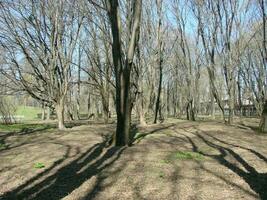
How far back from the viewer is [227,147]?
11758 millimetres

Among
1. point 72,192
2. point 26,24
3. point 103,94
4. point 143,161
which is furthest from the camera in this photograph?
point 103,94

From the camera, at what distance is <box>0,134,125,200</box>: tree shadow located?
277 inches

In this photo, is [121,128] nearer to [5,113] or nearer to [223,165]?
[223,165]

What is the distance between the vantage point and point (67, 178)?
8094 millimetres

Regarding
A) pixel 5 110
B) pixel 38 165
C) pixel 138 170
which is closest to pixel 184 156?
pixel 138 170

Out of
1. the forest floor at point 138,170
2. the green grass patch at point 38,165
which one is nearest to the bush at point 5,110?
the forest floor at point 138,170

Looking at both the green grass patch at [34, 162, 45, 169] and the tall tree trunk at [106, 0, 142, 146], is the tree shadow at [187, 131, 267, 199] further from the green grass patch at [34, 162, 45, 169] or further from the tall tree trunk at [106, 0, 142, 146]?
the green grass patch at [34, 162, 45, 169]

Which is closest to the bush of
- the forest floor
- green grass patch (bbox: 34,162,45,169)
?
the forest floor

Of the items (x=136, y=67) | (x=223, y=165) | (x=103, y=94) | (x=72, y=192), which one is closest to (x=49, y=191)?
(x=72, y=192)

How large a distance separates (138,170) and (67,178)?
4.82 feet

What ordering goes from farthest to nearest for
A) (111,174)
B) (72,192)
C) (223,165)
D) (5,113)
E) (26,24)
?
1. (5,113)
2. (26,24)
3. (223,165)
4. (111,174)
5. (72,192)

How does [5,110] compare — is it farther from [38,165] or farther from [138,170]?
[138,170]

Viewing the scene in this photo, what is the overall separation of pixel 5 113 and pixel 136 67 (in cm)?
1340

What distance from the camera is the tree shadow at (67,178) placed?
7043 millimetres
